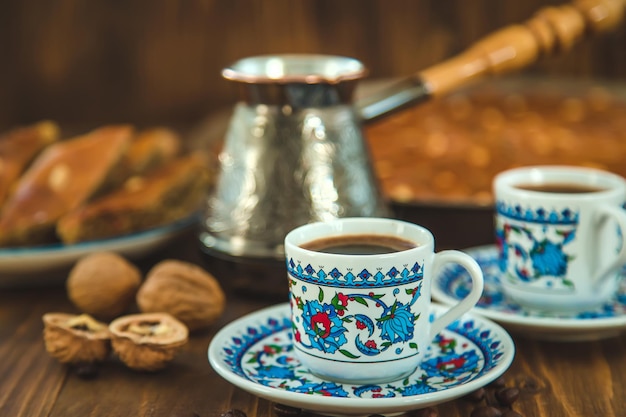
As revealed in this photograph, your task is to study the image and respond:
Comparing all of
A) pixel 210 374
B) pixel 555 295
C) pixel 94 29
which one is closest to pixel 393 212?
pixel 555 295

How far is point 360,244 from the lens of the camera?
0.90m

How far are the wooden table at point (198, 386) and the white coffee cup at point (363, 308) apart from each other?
6 centimetres

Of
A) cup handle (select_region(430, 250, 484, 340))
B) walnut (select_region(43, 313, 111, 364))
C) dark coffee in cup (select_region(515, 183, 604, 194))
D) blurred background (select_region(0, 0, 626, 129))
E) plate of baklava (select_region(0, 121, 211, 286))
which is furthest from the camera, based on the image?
blurred background (select_region(0, 0, 626, 129))

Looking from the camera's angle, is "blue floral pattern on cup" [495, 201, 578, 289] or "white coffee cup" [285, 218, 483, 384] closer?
"white coffee cup" [285, 218, 483, 384]

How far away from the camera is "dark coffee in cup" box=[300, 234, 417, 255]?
2.88 feet

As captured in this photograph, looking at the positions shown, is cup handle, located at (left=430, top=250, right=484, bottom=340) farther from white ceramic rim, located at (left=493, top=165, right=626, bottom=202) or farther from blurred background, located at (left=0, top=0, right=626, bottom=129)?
blurred background, located at (left=0, top=0, right=626, bottom=129)

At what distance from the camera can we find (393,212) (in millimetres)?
1276

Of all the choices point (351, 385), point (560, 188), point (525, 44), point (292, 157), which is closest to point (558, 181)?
point (560, 188)

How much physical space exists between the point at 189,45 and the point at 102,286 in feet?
3.51

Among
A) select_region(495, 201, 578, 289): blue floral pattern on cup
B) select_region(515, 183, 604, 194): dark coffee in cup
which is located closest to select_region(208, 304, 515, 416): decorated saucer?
select_region(495, 201, 578, 289): blue floral pattern on cup

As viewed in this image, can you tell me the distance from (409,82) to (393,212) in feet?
0.61

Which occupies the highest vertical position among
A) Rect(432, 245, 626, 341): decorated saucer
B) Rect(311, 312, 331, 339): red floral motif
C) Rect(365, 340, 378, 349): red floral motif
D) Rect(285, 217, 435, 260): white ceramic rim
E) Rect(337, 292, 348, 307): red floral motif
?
Rect(285, 217, 435, 260): white ceramic rim

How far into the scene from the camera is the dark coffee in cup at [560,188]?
1105 mm

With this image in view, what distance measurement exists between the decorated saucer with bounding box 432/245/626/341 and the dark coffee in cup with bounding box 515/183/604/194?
0.12m
